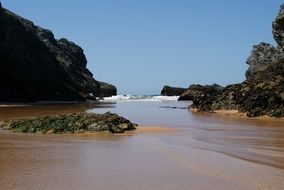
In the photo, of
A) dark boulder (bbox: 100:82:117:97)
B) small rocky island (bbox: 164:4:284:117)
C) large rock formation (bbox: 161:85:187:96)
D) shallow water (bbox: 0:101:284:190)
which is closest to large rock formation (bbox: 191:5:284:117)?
small rocky island (bbox: 164:4:284:117)

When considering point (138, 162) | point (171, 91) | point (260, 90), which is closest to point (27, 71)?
point (171, 91)

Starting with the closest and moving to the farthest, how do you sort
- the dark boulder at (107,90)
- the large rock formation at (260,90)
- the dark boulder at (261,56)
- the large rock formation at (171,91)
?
the large rock formation at (260,90), the dark boulder at (261,56), the large rock formation at (171,91), the dark boulder at (107,90)

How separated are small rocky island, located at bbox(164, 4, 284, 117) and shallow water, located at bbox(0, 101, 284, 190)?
16.3 meters

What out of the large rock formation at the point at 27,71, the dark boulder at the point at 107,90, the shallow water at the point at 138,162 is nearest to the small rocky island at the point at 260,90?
the shallow water at the point at 138,162

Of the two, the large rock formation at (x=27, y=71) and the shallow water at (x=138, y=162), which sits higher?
the large rock formation at (x=27, y=71)

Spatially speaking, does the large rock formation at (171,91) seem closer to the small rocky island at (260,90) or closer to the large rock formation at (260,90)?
the small rocky island at (260,90)

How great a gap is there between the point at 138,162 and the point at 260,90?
2771 centimetres

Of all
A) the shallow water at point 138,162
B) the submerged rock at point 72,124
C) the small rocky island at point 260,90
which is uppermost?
the small rocky island at point 260,90

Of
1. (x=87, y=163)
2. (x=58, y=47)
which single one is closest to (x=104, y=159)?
(x=87, y=163)

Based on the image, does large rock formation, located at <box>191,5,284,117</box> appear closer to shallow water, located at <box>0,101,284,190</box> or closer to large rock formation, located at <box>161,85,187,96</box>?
shallow water, located at <box>0,101,284,190</box>

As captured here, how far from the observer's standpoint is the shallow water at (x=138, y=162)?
9.33 meters

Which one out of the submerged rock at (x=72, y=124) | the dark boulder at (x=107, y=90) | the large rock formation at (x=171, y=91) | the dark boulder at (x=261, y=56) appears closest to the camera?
the submerged rock at (x=72, y=124)

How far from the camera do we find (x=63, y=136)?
59.9ft

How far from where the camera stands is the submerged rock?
19.6m
